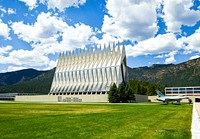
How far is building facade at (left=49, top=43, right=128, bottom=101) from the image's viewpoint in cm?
10219

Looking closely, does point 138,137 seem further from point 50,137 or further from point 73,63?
point 73,63

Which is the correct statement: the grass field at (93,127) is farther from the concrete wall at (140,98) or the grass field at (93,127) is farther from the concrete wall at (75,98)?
the concrete wall at (140,98)

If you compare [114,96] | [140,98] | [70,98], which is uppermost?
[114,96]

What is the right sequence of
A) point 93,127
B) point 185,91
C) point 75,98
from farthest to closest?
point 185,91 → point 75,98 → point 93,127

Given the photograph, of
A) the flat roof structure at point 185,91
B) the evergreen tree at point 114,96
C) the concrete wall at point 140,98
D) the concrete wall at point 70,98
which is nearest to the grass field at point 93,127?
the evergreen tree at point 114,96

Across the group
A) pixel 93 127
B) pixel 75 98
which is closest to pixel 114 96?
pixel 75 98

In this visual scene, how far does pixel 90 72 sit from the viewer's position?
110 metres

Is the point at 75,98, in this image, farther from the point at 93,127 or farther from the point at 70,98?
the point at 93,127

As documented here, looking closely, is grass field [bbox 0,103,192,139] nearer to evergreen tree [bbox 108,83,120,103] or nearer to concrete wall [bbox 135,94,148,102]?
evergreen tree [bbox 108,83,120,103]

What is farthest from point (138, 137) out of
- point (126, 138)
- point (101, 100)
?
point (101, 100)

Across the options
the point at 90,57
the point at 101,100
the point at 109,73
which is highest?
the point at 90,57

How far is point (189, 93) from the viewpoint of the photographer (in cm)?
10606

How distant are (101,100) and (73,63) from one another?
35657 mm

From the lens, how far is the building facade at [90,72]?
10219 cm
